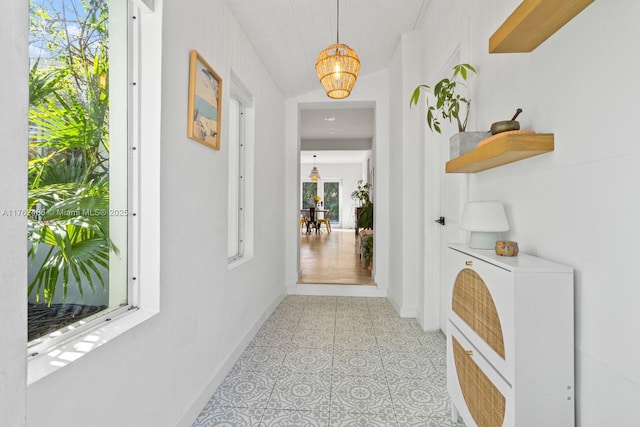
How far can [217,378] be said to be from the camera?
1.95 meters

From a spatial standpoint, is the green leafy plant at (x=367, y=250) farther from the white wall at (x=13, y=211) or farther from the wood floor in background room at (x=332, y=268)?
the white wall at (x=13, y=211)

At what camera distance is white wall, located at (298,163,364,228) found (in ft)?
42.9

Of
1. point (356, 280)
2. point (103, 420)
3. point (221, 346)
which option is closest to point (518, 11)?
point (103, 420)

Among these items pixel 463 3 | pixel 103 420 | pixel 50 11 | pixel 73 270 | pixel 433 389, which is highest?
pixel 463 3

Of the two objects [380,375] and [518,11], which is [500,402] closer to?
[380,375]

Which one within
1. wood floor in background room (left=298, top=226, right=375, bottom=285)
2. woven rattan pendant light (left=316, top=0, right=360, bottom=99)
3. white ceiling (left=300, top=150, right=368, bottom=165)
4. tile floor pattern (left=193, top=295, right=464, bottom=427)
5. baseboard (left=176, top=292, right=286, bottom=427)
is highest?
white ceiling (left=300, top=150, right=368, bottom=165)

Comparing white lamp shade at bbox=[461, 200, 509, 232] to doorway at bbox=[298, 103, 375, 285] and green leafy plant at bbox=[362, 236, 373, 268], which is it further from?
green leafy plant at bbox=[362, 236, 373, 268]

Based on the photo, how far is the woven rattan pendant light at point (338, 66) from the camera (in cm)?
207

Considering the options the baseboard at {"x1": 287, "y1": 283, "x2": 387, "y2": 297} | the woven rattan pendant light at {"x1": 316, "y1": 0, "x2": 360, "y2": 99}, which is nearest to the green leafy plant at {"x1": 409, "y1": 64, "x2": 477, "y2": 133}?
the woven rattan pendant light at {"x1": 316, "y1": 0, "x2": 360, "y2": 99}

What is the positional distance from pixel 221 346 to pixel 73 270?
123 cm

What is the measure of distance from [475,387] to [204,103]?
192 cm

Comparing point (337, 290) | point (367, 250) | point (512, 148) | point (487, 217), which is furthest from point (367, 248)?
point (512, 148)

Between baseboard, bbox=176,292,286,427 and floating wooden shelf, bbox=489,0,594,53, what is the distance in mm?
2142

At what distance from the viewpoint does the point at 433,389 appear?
1949 millimetres
